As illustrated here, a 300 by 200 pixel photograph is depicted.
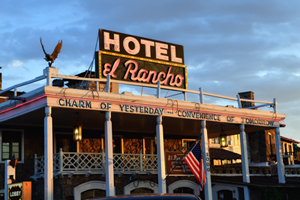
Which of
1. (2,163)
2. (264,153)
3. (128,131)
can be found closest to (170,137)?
(128,131)

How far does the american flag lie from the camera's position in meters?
21.0

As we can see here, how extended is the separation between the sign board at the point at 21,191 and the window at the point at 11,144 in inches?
222

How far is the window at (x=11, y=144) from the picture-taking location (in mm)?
21859

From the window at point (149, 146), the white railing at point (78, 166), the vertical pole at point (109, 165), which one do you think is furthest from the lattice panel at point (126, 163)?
the window at point (149, 146)

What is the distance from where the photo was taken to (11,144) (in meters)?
22.0

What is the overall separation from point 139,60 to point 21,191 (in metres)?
10.1

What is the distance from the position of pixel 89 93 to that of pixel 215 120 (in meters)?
7.93

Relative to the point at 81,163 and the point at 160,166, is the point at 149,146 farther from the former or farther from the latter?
the point at 81,163

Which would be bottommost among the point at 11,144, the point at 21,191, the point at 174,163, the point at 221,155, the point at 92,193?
the point at 92,193

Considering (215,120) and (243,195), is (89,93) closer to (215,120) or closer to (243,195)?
(215,120)

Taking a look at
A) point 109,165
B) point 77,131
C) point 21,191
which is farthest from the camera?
point 77,131

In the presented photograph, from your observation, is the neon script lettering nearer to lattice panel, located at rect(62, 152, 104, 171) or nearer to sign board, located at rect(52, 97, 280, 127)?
sign board, located at rect(52, 97, 280, 127)

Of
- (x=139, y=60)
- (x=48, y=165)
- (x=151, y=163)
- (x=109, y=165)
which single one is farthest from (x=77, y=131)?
(x=139, y=60)

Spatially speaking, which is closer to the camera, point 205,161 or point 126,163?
point 126,163
